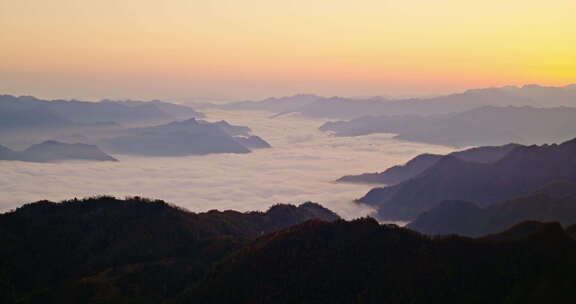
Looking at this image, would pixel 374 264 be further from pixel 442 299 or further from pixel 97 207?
pixel 97 207

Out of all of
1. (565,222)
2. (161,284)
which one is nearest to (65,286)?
(161,284)

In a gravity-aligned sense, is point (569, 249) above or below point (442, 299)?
above

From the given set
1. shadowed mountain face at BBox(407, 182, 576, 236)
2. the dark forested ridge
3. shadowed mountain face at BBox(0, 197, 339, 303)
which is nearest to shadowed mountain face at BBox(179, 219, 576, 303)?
the dark forested ridge

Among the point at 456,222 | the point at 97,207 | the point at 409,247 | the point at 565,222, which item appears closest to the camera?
the point at 409,247

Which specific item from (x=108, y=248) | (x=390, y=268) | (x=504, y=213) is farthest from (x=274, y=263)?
(x=504, y=213)

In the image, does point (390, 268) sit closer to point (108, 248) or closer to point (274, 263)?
point (274, 263)

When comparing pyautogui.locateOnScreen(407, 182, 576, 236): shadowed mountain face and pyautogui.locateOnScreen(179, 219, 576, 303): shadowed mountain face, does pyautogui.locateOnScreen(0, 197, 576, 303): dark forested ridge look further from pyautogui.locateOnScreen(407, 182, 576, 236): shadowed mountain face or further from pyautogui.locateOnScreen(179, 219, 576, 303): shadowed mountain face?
pyautogui.locateOnScreen(407, 182, 576, 236): shadowed mountain face
